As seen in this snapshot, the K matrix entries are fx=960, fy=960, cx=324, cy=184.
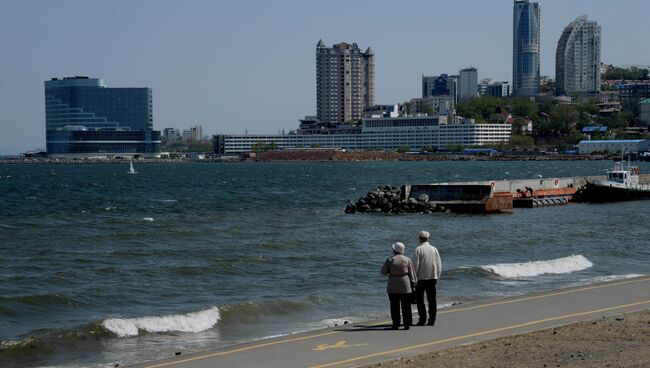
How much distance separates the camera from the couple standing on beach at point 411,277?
627 inches

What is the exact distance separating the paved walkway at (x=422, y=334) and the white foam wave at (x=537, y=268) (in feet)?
22.5

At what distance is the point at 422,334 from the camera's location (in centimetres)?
1605

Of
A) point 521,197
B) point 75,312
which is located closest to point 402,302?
point 75,312

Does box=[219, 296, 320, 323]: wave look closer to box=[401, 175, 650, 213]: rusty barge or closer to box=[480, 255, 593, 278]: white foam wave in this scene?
box=[480, 255, 593, 278]: white foam wave

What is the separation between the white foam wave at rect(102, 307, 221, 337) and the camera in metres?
19.4

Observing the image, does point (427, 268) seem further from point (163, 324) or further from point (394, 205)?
point (394, 205)

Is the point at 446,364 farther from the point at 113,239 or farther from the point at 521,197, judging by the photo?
the point at 521,197

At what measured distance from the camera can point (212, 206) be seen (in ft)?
211

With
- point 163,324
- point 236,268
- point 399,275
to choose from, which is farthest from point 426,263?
point 236,268

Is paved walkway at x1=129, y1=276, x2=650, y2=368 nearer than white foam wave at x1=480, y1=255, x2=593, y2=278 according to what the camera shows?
Yes

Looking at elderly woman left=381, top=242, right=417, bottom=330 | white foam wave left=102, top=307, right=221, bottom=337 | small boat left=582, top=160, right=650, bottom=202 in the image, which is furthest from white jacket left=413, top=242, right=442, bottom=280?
small boat left=582, top=160, right=650, bottom=202

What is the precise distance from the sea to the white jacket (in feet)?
12.0

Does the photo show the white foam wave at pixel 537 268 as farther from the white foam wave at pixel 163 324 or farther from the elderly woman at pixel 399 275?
the elderly woman at pixel 399 275

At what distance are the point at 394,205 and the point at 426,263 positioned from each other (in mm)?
40649
